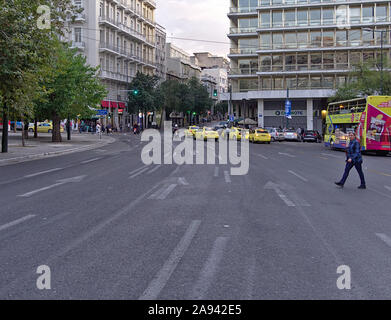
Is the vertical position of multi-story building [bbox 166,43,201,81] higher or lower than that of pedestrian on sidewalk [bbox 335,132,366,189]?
higher

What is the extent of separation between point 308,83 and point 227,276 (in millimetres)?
61414

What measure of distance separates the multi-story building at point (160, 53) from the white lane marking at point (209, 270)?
9090 centimetres

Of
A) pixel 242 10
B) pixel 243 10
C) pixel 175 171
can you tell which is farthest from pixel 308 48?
pixel 175 171

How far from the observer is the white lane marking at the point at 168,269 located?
443 centimetres

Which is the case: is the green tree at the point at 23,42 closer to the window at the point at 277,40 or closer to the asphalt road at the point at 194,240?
the asphalt road at the point at 194,240

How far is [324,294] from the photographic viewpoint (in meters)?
4.45

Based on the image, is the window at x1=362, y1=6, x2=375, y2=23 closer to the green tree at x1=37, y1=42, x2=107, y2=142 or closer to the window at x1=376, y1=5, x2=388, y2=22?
the window at x1=376, y1=5, x2=388, y2=22

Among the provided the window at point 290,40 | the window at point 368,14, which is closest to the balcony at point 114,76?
the window at point 290,40

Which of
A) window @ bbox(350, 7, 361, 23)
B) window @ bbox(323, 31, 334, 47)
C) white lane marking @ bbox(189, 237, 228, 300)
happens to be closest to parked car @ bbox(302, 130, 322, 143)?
window @ bbox(323, 31, 334, 47)

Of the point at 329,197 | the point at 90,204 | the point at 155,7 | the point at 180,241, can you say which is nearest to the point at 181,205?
the point at 90,204

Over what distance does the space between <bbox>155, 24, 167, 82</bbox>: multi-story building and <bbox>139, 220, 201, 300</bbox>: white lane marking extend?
90463mm

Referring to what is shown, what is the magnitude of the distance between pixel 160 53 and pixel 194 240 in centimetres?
9447

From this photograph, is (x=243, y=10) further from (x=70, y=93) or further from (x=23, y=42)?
(x=23, y=42)

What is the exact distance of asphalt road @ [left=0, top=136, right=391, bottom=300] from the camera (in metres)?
4.64
